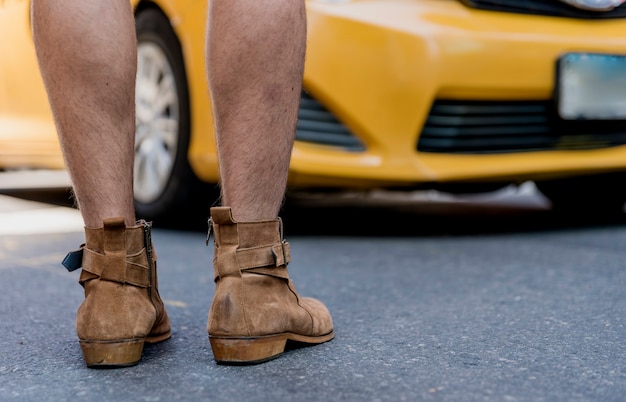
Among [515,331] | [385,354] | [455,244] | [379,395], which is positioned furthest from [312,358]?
[455,244]

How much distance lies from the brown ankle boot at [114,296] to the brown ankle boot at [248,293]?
0.11 metres

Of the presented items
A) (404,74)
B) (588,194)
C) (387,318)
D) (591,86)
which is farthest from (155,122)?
(588,194)

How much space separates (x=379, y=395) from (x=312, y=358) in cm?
23

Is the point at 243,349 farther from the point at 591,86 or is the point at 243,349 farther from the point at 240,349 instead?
the point at 591,86

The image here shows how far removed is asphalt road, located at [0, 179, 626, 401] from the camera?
133 centimetres

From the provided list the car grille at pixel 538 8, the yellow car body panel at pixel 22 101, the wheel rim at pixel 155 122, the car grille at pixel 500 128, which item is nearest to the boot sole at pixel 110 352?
the car grille at pixel 500 128

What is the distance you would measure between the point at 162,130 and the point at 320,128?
679 mm

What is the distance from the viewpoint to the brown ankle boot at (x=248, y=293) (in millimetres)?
1436

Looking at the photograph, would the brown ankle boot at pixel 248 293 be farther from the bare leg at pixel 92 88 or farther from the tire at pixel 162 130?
the tire at pixel 162 130

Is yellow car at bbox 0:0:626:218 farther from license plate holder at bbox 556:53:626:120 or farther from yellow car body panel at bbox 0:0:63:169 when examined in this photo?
yellow car body panel at bbox 0:0:63:169

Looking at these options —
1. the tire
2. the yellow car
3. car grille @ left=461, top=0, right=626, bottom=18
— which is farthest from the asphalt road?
car grille @ left=461, top=0, right=626, bottom=18

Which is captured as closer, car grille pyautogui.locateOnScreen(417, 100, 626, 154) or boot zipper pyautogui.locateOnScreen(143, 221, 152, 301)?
boot zipper pyautogui.locateOnScreen(143, 221, 152, 301)

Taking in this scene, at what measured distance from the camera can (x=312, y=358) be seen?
4.89ft

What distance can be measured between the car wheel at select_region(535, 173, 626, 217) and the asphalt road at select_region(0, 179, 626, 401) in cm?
17
